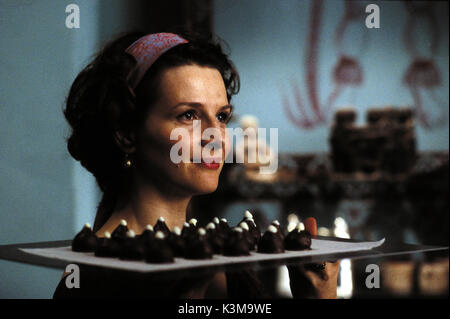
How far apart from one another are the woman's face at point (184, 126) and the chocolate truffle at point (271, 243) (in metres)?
0.21

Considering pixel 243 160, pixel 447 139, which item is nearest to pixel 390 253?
pixel 243 160

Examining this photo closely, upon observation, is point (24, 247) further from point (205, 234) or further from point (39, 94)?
point (39, 94)

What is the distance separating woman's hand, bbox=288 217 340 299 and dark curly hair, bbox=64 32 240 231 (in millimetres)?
433

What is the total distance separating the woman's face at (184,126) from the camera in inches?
53.5

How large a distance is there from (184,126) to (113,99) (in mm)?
182

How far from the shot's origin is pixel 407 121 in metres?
4.29

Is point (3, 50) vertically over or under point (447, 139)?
over

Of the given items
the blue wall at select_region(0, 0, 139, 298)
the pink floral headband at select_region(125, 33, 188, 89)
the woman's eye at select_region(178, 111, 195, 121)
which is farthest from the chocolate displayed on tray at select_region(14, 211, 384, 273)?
the blue wall at select_region(0, 0, 139, 298)

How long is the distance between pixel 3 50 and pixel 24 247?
0.69m

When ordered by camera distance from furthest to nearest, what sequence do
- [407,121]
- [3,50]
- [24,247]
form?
[407,121]
[3,50]
[24,247]

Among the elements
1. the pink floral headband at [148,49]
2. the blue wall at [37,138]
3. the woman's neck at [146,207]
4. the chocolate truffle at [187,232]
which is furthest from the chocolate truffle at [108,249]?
the blue wall at [37,138]

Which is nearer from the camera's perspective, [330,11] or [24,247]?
[24,247]

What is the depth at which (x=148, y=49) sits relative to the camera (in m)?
1.43
